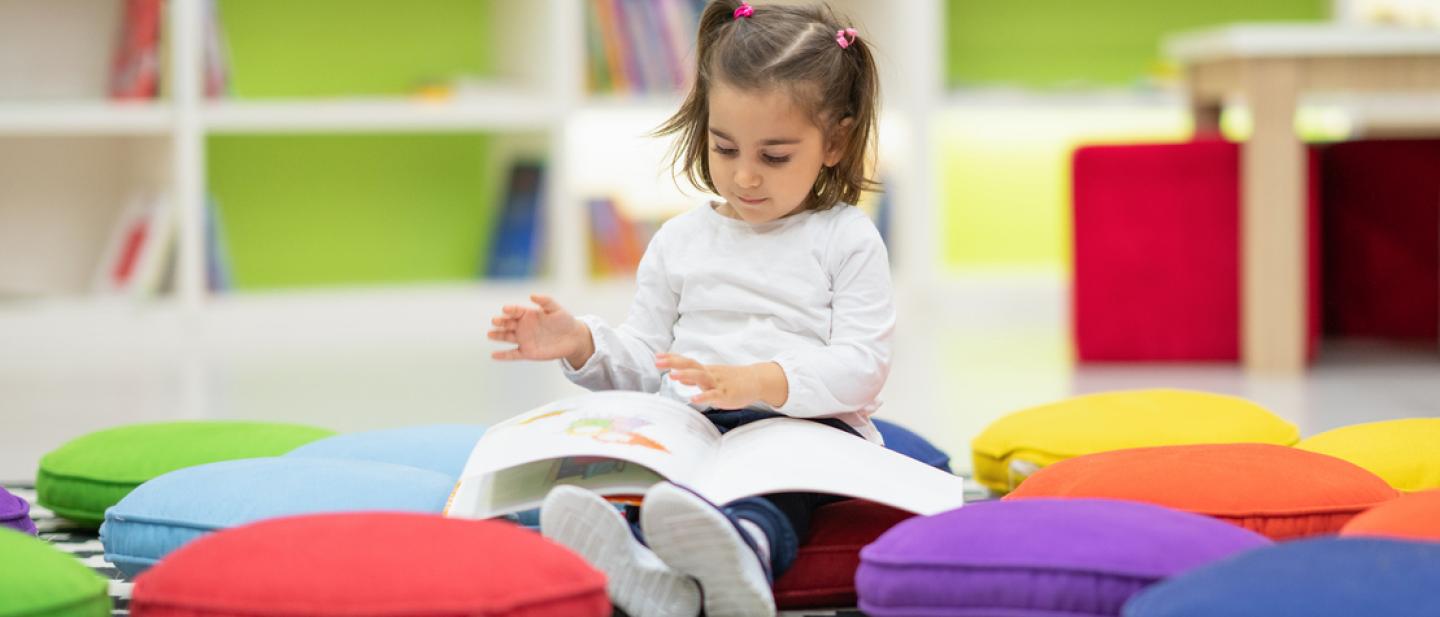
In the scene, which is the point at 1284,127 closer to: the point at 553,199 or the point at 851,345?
the point at 553,199

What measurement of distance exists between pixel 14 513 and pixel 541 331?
0.47m

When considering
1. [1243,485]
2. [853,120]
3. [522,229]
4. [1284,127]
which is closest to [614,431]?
[853,120]

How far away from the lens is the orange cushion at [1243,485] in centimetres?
133

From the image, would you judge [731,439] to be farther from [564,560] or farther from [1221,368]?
[1221,368]

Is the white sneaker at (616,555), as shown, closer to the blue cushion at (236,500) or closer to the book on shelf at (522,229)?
the blue cushion at (236,500)

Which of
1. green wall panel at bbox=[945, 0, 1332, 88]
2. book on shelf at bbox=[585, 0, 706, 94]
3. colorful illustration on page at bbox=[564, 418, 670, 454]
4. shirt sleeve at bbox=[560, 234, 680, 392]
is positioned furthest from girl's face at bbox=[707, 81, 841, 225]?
green wall panel at bbox=[945, 0, 1332, 88]

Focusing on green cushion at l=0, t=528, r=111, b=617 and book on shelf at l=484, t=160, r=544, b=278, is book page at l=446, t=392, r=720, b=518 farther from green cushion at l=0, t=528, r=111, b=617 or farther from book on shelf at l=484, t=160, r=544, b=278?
book on shelf at l=484, t=160, r=544, b=278

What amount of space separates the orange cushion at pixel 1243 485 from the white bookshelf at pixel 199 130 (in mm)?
1958

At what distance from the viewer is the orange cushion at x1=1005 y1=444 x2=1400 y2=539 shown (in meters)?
1.33

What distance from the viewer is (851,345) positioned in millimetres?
1508

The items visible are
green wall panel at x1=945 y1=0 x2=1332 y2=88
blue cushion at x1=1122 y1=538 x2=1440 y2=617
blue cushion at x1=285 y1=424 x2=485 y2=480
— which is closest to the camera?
blue cushion at x1=1122 y1=538 x2=1440 y2=617

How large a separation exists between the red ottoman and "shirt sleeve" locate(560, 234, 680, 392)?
66.8 inches

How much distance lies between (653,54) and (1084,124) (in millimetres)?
1192

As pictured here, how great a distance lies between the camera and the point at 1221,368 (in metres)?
3.12
